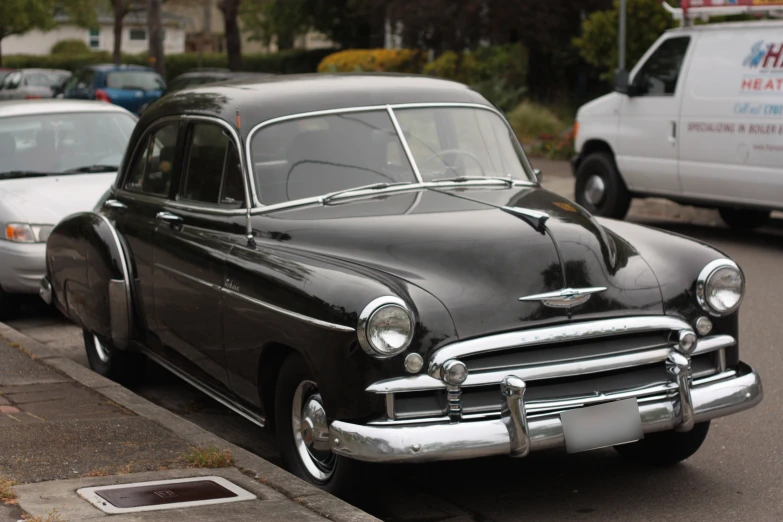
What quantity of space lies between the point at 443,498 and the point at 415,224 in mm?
1182

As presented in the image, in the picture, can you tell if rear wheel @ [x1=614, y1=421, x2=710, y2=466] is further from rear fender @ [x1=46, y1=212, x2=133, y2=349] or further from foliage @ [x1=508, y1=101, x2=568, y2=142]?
foliage @ [x1=508, y1=101, x2=568, y2=142]

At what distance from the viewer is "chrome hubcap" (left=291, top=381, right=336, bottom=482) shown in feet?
15.8

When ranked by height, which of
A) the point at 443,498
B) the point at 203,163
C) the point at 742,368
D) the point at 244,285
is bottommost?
the point at 443,498

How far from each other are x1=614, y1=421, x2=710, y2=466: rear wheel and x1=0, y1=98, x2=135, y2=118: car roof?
6483 millimetres

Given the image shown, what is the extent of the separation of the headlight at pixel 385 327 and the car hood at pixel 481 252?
0.31 ft

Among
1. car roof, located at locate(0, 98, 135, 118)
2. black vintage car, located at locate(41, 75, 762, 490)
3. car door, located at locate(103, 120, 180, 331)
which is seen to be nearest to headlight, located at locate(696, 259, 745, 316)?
black vintage car, located at locate(41, 75, 762, 490)

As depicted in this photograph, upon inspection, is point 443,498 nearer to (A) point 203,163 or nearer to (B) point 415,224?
(B) point 415,224

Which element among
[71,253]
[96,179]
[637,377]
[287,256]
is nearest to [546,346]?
[637,377]

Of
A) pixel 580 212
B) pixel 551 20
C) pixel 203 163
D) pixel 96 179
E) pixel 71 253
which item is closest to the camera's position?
pixel 580 212

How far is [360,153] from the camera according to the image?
5922 millimetres

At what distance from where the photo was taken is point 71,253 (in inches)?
288

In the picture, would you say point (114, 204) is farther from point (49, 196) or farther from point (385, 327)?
point (385, 327)

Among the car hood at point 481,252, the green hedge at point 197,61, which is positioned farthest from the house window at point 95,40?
the car hood at point 481,252

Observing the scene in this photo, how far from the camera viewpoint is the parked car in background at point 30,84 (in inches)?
1252
